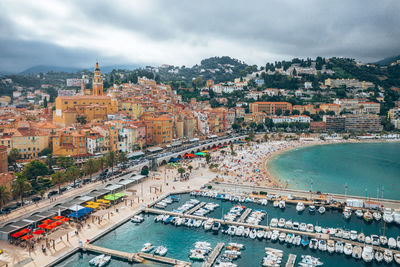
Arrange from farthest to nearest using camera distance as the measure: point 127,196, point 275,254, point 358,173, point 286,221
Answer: point 358,173 → point 127,196 → point 286,221 → point 275,254

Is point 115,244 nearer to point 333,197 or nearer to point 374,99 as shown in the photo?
point 333,197

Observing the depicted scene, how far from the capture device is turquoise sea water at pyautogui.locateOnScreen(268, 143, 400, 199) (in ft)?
116

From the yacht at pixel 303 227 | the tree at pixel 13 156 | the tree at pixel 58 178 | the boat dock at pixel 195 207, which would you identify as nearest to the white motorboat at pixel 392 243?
the yacht at pixel 303 227

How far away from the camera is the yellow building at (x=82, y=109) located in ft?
155

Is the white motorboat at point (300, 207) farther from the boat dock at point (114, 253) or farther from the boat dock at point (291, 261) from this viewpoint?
the boat dock at point (114, 253)

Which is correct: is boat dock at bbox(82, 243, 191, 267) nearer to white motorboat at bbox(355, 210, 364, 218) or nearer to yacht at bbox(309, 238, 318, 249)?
yacht at bbox(309, 238, 318, 249)

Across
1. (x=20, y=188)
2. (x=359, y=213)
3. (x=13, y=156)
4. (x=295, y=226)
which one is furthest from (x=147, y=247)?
(x=13, y=156)

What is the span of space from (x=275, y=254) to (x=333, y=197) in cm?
1300

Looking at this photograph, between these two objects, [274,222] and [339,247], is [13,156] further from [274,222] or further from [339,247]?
[339,247]

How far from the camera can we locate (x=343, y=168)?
45562 millimetres

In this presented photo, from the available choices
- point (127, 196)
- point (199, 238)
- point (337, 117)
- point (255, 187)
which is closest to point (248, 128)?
point (337, 117)

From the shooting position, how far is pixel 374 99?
323 ft

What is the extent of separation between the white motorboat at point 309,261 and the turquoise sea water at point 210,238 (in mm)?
615

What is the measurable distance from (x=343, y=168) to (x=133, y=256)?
37.2 metres
